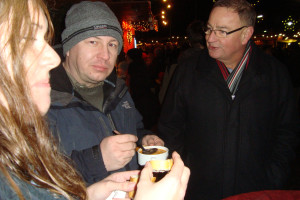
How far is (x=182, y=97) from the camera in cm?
246

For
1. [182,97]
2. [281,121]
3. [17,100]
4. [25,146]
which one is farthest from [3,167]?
[281,121]

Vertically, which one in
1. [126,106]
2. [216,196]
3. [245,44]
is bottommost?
[216,196]

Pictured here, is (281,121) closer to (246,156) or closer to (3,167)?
(246,156)

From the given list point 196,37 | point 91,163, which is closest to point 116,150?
point 91,163

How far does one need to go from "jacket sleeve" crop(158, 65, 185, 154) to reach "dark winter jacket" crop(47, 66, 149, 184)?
2.35ft

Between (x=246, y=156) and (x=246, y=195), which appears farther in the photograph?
(x=246, y=156)

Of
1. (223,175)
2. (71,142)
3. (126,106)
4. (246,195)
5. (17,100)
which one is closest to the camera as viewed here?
(17,100)

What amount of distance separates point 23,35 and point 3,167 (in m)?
0.48

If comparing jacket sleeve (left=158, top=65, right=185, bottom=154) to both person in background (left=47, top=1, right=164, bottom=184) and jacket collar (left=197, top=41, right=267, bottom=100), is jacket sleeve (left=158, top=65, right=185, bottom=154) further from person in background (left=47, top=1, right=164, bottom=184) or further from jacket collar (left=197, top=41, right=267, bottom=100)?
person in background (left=47, top=1, right=164, bottom=184)

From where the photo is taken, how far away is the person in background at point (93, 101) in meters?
1.51

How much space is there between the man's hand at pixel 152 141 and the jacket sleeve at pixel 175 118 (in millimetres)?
531

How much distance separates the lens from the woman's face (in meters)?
0.86

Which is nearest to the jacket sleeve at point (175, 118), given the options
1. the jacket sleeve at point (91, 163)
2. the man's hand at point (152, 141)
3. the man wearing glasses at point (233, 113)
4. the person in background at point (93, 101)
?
the man wearing glasses at point (233, 113)

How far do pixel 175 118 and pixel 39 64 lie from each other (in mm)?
1809
